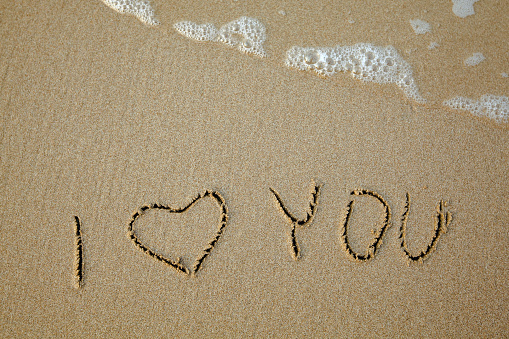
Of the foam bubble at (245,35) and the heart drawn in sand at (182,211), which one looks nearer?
the heart drawn in sand at (182,211)

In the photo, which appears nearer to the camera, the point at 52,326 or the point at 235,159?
the point at 52,326

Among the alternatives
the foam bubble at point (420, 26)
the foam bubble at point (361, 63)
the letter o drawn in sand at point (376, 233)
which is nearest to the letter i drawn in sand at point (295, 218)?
the letter o drawn in sand at point (376, 233)

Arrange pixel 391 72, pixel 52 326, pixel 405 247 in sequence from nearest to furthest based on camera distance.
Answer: pixel 52 326, pixel 405 247, pixel 391 72

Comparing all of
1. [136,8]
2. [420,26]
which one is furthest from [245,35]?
[420,26]

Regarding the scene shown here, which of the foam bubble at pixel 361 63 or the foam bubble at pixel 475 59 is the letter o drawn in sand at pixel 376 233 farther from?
the foam bubble at pixel 475 59

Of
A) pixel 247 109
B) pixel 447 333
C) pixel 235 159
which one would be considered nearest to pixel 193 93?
pixel 247 109

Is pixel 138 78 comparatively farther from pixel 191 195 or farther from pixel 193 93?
pixel 191 195

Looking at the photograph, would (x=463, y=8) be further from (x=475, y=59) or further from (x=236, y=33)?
(x=236, y=33)
